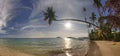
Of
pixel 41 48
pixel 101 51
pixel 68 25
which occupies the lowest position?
pixel 41 48

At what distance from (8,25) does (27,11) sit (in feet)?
1.47

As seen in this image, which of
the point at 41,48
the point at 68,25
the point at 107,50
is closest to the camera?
the point at 68,25

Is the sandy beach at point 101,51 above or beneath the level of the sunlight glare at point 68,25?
beneath

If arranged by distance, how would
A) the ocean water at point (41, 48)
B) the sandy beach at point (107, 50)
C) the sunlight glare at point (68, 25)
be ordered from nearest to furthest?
1. the sunlight glare at point (68, 25)
2. the sandy beach at point (107, 50)
3. the ocean water at point (41, 48)

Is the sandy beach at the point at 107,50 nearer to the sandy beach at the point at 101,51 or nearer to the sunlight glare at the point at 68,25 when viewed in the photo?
the sandy beach at the point at 101,51

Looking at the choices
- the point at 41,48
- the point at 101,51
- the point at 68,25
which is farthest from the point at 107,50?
the point at 41,48

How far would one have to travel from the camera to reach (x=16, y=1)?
12.1ft

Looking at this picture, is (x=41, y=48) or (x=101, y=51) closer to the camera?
(x=101, y=51)

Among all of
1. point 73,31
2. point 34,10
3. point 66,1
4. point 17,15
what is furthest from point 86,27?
point 17,15

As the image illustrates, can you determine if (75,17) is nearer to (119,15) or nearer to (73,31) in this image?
(73,31)

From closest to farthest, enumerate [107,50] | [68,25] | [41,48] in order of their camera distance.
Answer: [68,25]
[107,50]
[41,48]

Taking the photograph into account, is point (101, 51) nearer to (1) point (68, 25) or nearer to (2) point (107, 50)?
(2) point (107, 50)

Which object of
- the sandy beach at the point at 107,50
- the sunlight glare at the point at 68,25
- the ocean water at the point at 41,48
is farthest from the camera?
the ocean water at the point at 41,48

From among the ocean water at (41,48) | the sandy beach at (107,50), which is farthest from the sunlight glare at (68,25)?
the sandy beach at (107,50)
